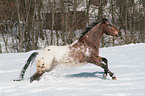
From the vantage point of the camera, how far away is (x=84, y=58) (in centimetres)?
556

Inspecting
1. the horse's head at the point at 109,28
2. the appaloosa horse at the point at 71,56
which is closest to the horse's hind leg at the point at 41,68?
the appaloosa horse at the point at 71,56

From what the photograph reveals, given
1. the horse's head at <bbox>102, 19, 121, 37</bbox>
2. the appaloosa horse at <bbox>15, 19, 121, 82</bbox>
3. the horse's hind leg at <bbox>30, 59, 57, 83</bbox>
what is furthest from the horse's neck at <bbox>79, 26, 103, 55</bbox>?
the horse's hind leg at <bbox>30, 59, 57, 83</bbox>

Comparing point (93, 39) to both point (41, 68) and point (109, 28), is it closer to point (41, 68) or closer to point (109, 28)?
point (109, 28)

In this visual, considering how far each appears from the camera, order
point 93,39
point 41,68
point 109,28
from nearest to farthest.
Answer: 1. point 41,68
2. point 93,39
3. point 109,28

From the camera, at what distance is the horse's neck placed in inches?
224

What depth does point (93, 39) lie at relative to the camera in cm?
576

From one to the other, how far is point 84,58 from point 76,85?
90 centimetres

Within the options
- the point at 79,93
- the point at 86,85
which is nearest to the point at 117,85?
the point at 86,85

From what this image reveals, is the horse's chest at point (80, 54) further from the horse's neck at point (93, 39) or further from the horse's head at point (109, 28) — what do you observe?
the horse's head at point (109, 28)

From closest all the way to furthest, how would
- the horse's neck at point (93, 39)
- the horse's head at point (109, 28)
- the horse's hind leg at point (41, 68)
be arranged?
the horse's hind leg at point (41, 68) < the horse's neck at point (93, 39) < the horse's head at point (109, 28)

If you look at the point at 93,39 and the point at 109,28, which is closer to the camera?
the point at 93,39

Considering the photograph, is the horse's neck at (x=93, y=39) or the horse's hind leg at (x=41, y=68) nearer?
the horse's hind leg at (x=41, y=68)

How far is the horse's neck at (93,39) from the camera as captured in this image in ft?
18.7

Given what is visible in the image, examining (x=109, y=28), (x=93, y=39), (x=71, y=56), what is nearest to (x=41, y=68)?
(x=71, y=56)
